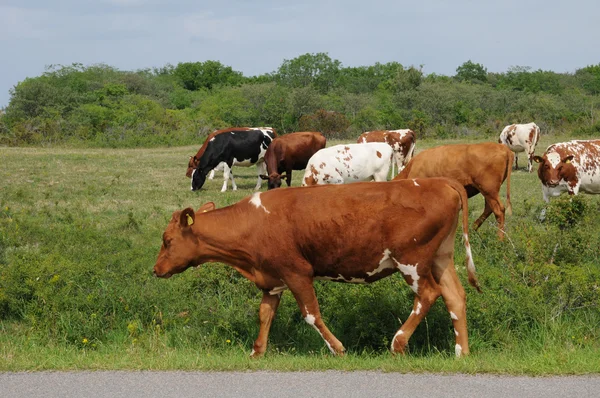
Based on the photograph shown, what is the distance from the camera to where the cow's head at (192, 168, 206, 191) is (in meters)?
20.5

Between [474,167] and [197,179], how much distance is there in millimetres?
9389

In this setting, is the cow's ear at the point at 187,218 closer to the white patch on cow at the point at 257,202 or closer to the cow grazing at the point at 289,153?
the white patch on cow at the point at 257,202

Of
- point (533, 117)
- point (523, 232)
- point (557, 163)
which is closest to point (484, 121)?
point (533, 117)

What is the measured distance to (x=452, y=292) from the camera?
Answer: 7527 millimetres

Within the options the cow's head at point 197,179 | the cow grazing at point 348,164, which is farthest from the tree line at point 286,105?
the cow grazing at point 348,164

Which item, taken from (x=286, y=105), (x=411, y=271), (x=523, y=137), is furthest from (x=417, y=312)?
(x=286, y=105)

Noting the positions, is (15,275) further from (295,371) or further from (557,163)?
(557,163)

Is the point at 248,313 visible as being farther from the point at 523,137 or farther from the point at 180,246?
the point at 523,137

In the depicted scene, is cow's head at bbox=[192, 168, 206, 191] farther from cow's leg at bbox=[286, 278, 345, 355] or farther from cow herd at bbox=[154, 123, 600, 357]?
cow's leg at bbox=[286, 278, 345, 355]

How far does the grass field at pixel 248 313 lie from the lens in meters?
6.71

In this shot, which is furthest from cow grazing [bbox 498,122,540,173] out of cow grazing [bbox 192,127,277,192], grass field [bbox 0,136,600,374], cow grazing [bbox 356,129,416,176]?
grass field [bbox 0,136,600,374]

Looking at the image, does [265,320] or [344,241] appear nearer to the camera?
[344,241]

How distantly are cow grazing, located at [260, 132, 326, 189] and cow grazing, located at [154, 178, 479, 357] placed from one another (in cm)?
1273

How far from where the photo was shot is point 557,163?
1534cm
